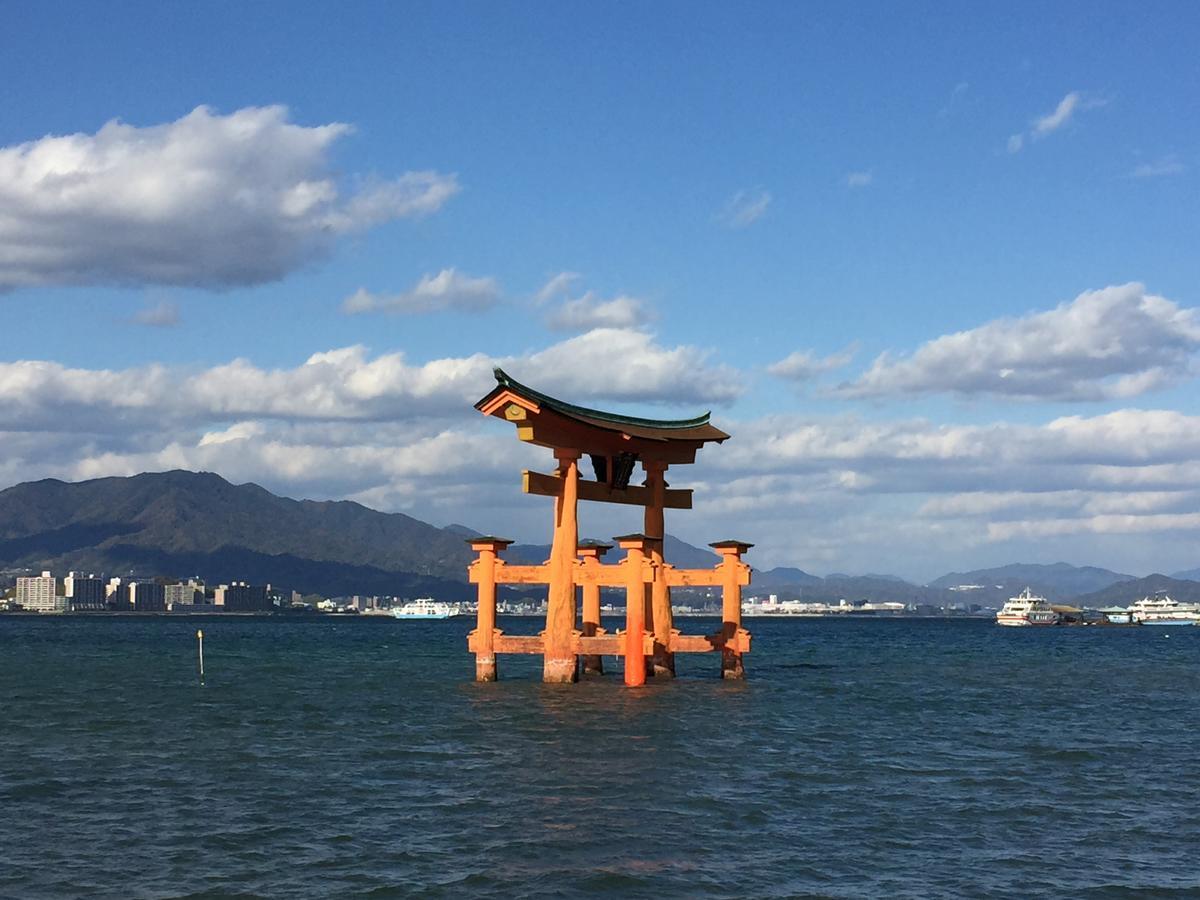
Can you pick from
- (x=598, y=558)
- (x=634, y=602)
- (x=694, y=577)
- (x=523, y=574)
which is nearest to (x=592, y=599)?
(x=598, y=558)

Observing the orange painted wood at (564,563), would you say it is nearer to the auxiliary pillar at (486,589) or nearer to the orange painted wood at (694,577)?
the auxiliary pillar at (486,589)

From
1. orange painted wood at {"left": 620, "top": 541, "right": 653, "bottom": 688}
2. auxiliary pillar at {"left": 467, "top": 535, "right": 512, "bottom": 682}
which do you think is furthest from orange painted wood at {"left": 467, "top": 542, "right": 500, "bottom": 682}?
orange painted wood at {"left": 620, "top": 541, "right": 653, "bottom": 688}

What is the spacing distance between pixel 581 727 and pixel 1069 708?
1742 centimetres

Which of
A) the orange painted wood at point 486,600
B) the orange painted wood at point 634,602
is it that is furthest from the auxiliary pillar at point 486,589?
the orange painted wood at point 634,602

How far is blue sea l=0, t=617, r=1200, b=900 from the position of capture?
17062 millimetres

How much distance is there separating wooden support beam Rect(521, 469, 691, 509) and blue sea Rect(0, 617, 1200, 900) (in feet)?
18.9

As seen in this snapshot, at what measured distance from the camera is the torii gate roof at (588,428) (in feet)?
123

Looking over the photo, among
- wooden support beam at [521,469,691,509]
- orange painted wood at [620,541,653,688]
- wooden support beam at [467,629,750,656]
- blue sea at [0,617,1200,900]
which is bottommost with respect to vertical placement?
blue sea at [0,617,1200,900]

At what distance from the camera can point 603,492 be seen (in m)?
42.2

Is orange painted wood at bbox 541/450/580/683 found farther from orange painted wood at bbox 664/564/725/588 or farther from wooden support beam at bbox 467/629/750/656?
orange painted wood at bbox 664/564/725/588

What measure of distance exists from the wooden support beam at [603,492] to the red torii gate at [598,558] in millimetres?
41

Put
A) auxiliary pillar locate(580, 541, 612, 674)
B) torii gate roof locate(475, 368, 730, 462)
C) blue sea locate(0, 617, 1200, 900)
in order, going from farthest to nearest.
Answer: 1. auxiliary pillar locate(580, 541, 612, 674)
2. torii gate roof locate(475, 368, 730, 462)
3. blue sea locate(0, 617, 1200, 900)

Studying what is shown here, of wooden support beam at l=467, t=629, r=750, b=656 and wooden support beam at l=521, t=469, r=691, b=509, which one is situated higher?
wooden support beam at l=521, t=469, r=691, b=509

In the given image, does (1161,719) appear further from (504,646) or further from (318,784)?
(318,784)
